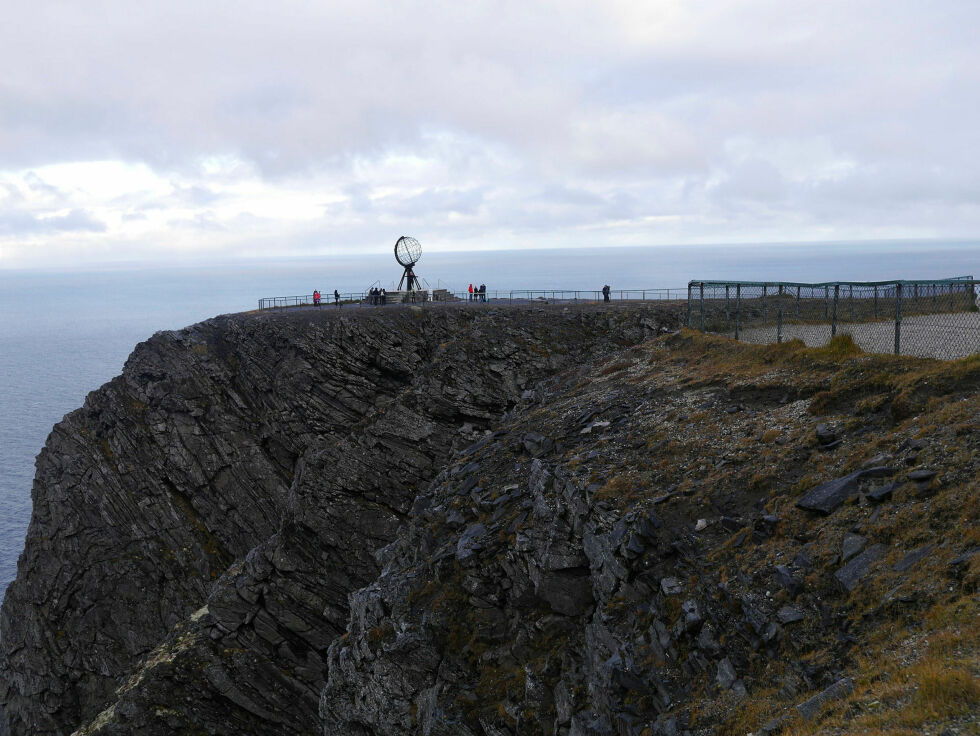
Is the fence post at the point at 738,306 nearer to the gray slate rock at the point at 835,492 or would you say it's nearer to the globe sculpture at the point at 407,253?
the gray slate rock at the point at 835,492

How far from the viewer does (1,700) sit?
147ft

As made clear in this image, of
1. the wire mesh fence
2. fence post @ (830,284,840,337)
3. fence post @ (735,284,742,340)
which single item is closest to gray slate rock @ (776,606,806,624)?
the wire mesh fence

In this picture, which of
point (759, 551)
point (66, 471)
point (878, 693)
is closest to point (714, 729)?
point (878, 693)

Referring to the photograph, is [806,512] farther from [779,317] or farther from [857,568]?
[779,317]

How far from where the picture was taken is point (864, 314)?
20406 millimetres

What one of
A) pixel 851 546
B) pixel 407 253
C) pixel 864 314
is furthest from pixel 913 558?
pixel 407 253

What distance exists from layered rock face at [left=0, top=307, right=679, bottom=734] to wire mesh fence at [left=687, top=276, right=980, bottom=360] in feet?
54.4

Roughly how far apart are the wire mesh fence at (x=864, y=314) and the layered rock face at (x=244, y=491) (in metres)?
16.6

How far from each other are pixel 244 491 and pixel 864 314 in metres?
39.5

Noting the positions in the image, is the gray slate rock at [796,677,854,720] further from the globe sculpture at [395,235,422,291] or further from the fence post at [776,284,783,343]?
the globe sculpture at [395,235,422,291]

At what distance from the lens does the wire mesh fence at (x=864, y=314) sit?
17.1 metres

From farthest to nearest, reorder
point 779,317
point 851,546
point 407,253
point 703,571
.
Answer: point 407,253, point 779,317, point 703,571, point 851,546

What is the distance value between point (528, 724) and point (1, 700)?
4667 centimetres

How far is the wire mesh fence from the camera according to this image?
1711 centimetres
